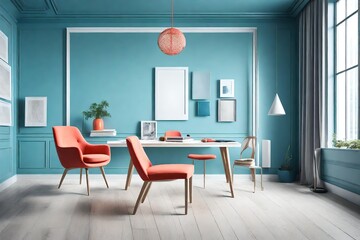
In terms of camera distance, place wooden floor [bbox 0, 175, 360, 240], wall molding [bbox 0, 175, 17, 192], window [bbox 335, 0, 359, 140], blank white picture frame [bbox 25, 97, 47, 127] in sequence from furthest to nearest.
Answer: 1. blank white picture frame [bbox 25, 97, 47, 127]
2. wall molding [bbox 0, 175, 17, 192]
3. window [bbox 335, 0, 359, 140]
4. wooden floor [bbox 0, 175, 360, 240]

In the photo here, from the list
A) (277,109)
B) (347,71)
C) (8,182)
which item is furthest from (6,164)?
(347,71)

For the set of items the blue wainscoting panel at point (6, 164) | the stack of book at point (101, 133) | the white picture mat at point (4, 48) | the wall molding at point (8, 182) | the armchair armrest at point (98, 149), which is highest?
the white picture mat at point (4, 48)

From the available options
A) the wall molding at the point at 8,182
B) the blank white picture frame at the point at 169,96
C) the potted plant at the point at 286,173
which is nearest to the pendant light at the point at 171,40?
the blank white picture frame at the point at 169,96

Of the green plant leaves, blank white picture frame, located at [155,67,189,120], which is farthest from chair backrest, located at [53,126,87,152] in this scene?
blank white picture frame, located at [155,67,189,120]

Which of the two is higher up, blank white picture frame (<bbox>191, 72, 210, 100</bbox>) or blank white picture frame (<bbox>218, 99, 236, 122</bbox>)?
blank white picture frame (<bbox>191, 72, 210, 100</bbox>)

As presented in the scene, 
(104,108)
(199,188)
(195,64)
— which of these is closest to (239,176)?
(199,188)

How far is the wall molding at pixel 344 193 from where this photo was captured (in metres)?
3.85

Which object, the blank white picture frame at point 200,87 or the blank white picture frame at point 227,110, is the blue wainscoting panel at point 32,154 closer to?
the blank white picture frame at point 200,87

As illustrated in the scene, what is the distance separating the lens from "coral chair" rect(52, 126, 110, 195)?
4.46 metres

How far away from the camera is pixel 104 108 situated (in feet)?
18.7

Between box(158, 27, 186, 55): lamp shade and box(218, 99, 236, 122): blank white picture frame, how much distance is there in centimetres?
147

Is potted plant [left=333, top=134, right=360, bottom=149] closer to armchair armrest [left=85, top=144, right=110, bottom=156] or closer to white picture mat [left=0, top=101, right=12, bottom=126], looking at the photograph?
armchair armrest [left=85, top=144, right=110, bottom=156]

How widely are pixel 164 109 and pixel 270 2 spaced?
7.52ft

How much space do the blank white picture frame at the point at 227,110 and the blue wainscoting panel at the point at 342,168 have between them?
62.0 inches
